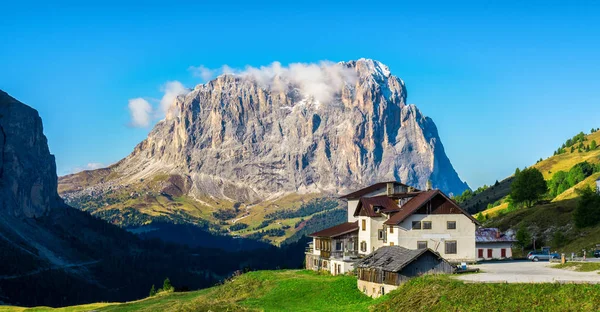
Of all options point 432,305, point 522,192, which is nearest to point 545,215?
point 522,192

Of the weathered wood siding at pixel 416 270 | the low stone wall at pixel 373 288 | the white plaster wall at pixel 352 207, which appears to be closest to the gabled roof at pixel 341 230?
the white plaster wall at pixel 352 207

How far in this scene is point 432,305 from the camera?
163 feet

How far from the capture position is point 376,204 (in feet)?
293

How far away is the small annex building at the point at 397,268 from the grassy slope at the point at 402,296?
5.81 feet

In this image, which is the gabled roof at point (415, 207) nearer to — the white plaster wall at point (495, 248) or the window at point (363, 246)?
the window at point (363, 246)

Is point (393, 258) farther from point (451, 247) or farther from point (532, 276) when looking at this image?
point (451, 247)

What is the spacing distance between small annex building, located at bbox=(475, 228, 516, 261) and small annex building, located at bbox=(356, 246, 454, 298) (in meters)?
33.2

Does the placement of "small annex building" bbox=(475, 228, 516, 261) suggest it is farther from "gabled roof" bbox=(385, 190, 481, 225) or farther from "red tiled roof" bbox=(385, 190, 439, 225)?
"red tiled roof" bbox=(385, 190, 439, 225)

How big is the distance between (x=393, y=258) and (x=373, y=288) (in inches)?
142

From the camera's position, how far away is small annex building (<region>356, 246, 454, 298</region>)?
205 feet

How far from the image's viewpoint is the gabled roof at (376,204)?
3482 inches

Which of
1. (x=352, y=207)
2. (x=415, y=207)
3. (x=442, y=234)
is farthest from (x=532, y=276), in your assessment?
(x=352, y=207)

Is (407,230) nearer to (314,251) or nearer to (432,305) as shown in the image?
(314,251)

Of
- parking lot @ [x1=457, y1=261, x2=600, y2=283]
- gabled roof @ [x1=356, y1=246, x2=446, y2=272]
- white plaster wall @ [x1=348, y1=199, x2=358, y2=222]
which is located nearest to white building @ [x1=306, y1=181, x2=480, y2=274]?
white plaster wall @ [x1=348, y1=199, x2=358, y2=222]
